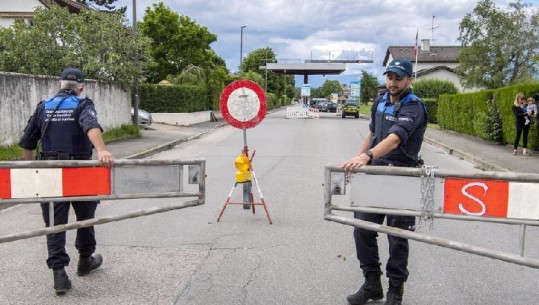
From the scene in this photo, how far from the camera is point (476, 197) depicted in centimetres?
363

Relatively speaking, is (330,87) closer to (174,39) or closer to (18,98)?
(174,39)

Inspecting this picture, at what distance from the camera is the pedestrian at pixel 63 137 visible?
15.6ft

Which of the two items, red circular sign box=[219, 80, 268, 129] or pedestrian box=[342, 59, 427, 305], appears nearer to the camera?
pedestrian box=[342, 59, 427, 305]

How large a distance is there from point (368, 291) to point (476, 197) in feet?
4.45

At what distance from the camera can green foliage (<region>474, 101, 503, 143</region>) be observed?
64.5ft

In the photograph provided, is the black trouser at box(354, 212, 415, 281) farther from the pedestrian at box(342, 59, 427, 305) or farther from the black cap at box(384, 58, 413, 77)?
the black cap at box(384, 58, 413, 77)

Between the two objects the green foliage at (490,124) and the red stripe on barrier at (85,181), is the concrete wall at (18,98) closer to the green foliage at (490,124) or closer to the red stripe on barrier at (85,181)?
the red stripe on barrier at (85,181)

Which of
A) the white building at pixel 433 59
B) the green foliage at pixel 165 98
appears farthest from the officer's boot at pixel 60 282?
the white building at pixel 433 59

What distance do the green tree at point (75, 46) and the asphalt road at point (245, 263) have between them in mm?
9869

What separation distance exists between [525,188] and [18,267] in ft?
15.3

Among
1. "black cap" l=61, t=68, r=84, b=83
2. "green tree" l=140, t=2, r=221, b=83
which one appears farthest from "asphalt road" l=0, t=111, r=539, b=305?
"green tree" l=140, t=2, r=221, b=83

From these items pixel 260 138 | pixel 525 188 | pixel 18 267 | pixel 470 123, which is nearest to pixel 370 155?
pixel 525 188

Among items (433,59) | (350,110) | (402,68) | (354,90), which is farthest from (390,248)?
(433,59)

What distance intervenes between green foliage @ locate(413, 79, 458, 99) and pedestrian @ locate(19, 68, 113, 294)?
48.2 metres
